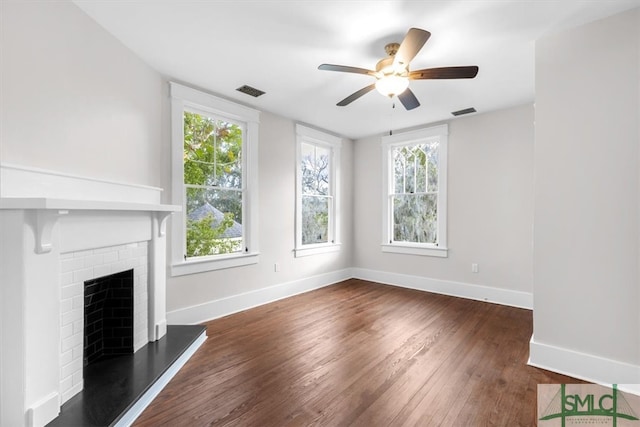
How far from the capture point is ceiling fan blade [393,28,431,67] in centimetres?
181

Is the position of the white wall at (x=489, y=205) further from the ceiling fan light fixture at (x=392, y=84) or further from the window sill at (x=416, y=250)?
the ceiling fan light fixture at (x=392, y=84)

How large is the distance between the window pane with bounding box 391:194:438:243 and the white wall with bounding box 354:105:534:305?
11.4 inches

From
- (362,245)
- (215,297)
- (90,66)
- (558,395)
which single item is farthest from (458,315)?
(90,66)

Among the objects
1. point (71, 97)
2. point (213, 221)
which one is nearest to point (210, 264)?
point (213, 221)

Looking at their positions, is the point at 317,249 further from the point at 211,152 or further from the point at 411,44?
the point at 411,44

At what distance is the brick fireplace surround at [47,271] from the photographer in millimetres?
1390

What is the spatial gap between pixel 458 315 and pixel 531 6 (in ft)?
9.93

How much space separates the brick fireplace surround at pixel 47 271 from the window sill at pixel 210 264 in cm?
84

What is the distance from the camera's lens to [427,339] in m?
2.84

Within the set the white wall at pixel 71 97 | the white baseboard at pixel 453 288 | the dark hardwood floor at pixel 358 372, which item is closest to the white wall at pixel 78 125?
the white wall at pixel 71 97

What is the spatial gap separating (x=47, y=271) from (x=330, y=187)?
407 cm

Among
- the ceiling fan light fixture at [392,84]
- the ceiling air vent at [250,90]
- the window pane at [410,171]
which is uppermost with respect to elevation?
the ceiling air vent at [250,90]

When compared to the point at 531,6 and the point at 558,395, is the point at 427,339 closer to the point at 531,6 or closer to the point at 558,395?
the point at 558,395

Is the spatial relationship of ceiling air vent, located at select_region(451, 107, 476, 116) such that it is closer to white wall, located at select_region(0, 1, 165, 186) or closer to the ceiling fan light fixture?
the ceiling fan light fixture
